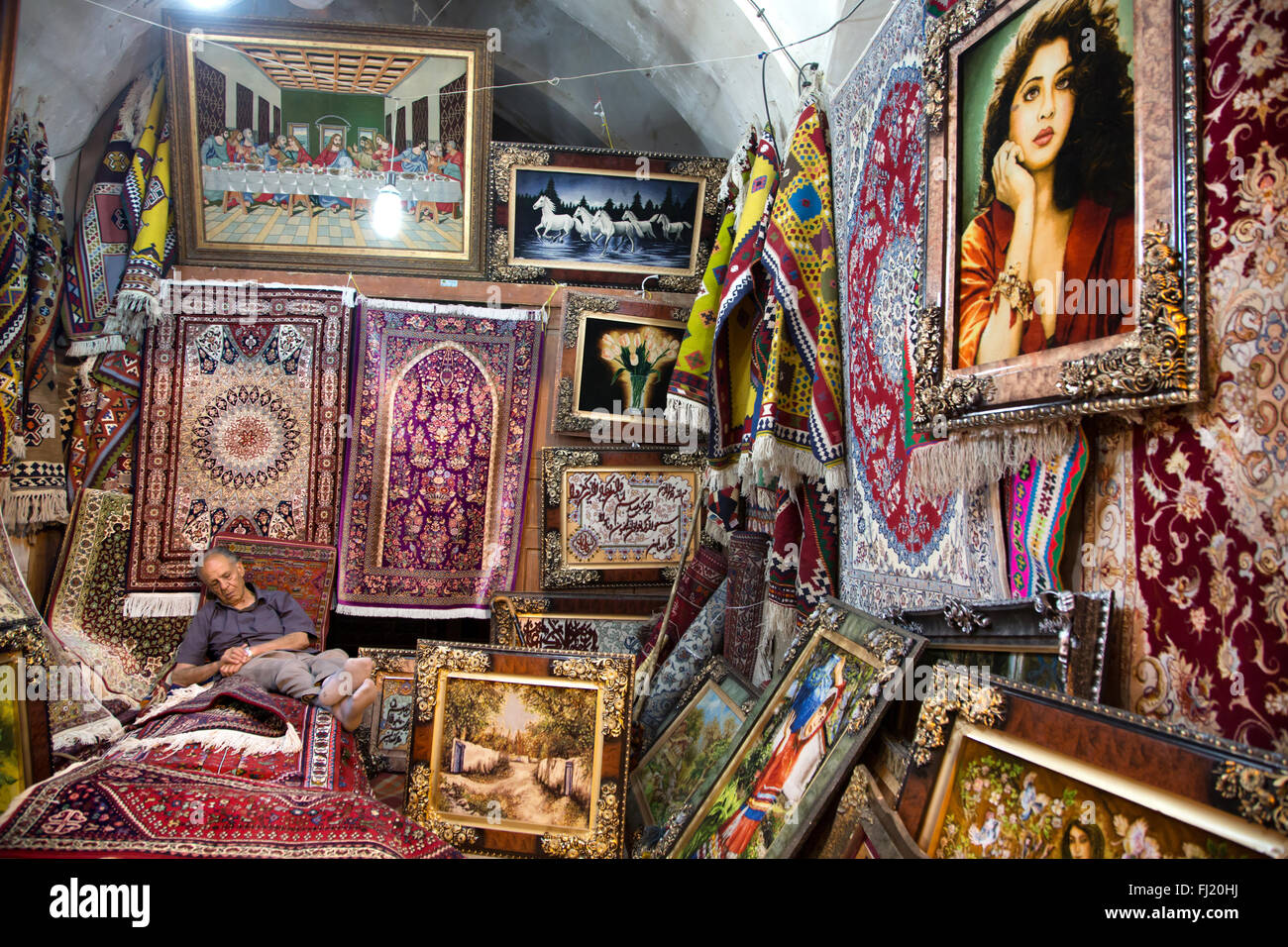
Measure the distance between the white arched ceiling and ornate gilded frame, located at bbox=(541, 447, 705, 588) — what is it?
6.15 ft

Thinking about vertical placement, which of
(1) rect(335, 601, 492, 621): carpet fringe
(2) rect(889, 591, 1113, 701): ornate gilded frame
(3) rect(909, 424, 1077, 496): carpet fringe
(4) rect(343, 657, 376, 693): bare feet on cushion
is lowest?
(4) rect(343, 657, 376, 693): bare feet on cushion

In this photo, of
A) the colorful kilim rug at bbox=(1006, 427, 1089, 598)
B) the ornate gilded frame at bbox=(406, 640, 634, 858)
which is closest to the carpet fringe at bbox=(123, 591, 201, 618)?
the ornate gilded frame at bbox=(406, 640, 634, 858)

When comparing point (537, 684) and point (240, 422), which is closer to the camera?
point (537, 684)

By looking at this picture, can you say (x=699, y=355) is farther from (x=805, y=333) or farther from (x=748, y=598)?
(x=748, y=598)

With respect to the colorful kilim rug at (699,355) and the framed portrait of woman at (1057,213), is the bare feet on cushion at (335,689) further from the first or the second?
the framed portrait of woman at (1057,213)

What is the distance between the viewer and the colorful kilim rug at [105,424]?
3.95m

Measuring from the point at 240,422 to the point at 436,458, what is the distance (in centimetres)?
106

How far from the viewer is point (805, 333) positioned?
2.69m

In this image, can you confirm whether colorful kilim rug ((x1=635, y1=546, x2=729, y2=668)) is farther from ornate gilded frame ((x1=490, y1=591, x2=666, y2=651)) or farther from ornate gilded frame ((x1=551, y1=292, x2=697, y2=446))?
ornate gilded frame ((x1=551, y1=292, x2=697, y2=446))

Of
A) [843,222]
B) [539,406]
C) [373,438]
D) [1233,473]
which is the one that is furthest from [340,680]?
[1233,473]

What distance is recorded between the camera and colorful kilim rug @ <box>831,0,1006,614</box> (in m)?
1.95

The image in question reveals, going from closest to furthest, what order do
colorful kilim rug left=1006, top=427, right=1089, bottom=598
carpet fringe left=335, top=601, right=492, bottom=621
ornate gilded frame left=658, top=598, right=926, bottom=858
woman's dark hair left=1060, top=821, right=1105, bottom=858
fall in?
woman's dark hair left=1060, top=821, right=1105, bottom=858
colorful kilim rug left=1006, top=427, right=1089, bottom=598
ornate gilded frame left=658, top=598, right=926, bottom=858
carpet fringe left=335, top=601, right=492, bottom=621

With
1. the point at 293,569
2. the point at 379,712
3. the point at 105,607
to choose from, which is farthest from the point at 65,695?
the point at 379,712

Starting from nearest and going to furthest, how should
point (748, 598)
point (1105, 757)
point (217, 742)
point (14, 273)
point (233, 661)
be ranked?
point (1105, 757) → point (217, 742) → point (748, 598) → point (233, 661) → point (14, 273)
